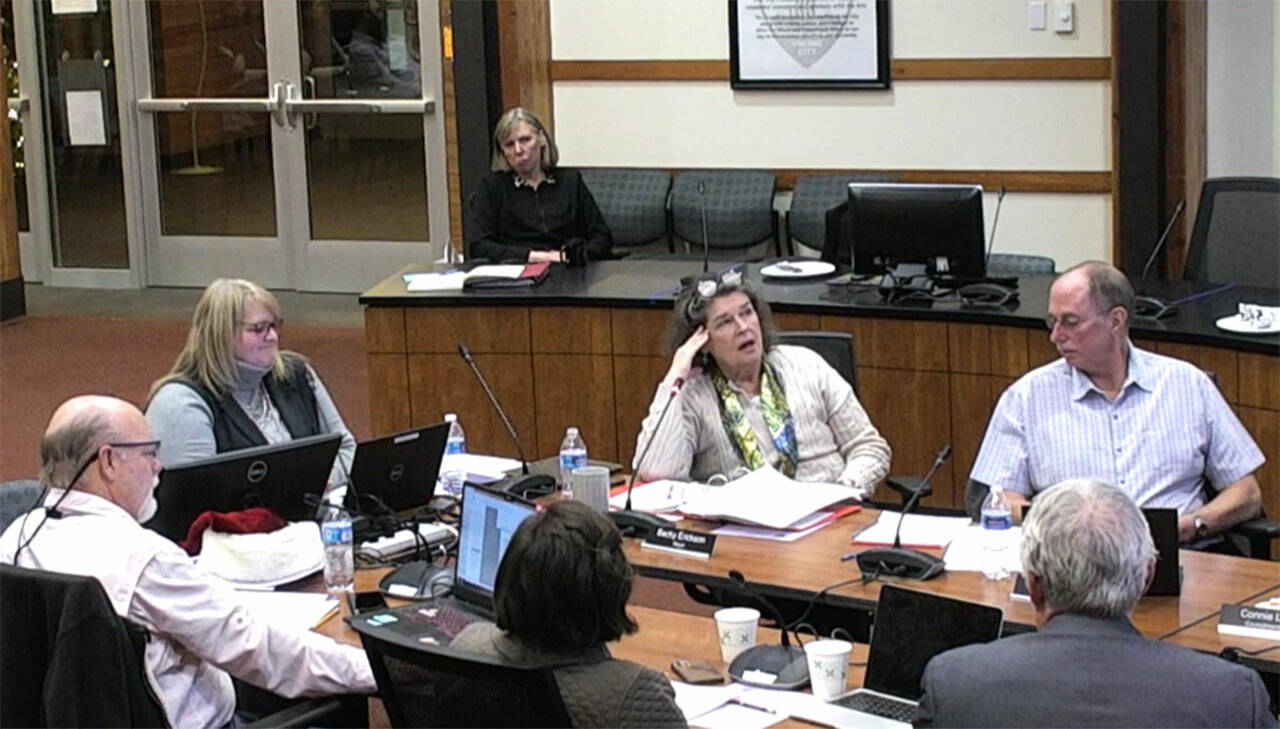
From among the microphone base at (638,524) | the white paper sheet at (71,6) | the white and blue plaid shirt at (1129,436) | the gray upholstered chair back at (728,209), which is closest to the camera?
the microphone base at (638,524)

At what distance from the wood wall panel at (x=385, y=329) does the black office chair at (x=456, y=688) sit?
3.92 meters

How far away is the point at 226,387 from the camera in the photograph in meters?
5.02

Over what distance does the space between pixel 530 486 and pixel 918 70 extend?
4.64 m

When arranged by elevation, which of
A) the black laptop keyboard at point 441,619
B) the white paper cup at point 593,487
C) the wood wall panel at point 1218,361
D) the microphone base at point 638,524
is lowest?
the black laptop keyboard at point 441,619

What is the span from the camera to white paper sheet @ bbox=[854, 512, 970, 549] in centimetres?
439

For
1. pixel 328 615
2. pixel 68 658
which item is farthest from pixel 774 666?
pixel 68 658

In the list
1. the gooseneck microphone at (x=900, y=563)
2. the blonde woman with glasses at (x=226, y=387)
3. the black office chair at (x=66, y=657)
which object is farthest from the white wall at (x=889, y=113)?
the black office chair at (x=66, y=657)

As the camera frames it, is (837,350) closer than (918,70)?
Yes

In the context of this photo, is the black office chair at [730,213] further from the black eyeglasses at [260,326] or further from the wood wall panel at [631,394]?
the black eyeglasses at [260,326]

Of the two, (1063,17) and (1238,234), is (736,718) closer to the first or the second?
(1238,234)

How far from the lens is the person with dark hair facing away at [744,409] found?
16.5 feet

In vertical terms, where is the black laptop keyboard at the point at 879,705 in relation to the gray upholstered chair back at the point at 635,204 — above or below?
below

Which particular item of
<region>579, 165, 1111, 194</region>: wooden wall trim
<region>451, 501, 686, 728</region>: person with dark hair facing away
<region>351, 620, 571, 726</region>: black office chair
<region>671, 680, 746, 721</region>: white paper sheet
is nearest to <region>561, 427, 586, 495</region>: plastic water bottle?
<region>671, 680, 746, 721</region>: white paper sheet

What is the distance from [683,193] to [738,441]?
437cm
